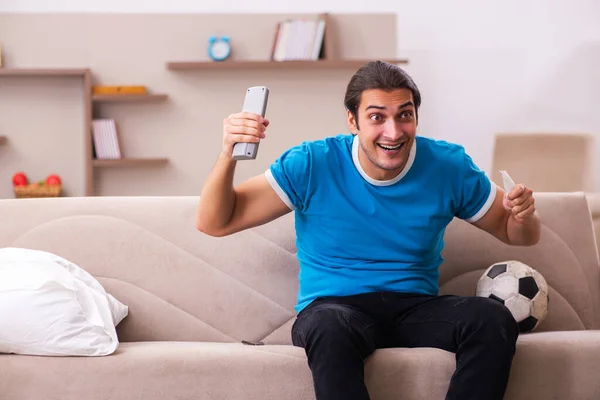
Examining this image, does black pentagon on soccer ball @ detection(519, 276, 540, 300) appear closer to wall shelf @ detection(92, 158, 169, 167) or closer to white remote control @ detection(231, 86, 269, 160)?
white remote control @ detection(231, 86, 269, 160)

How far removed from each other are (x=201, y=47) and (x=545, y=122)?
8.83 feet

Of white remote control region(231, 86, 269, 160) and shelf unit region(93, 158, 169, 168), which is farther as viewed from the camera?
Answer: shelf unit region(93, 158, 169, 168)

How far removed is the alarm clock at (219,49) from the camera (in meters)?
5.33

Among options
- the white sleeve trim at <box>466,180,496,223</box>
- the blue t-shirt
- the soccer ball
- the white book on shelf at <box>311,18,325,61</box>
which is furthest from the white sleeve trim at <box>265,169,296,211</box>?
the white book on shelf at <box>311,18,325,61</box>

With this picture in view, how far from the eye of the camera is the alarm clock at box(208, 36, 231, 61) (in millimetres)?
5332

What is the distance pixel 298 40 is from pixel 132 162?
1.45 m

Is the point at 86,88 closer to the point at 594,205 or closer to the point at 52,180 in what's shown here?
the point at 52,180

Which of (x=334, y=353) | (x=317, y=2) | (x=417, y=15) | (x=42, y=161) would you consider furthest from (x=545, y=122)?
(x=334, y=353)

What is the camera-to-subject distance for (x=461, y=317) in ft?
5.67

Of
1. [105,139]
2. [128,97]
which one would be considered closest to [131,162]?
[105,139]

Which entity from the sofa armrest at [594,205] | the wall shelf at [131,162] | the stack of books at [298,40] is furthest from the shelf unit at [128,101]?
the sofa armrest at [594,205]

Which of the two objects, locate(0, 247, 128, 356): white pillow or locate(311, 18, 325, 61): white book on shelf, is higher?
locate(311, 18, 325, 61): white book on shelf

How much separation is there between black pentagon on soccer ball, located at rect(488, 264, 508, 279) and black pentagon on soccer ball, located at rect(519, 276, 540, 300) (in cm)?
7

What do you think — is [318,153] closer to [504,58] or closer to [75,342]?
[75,342]
